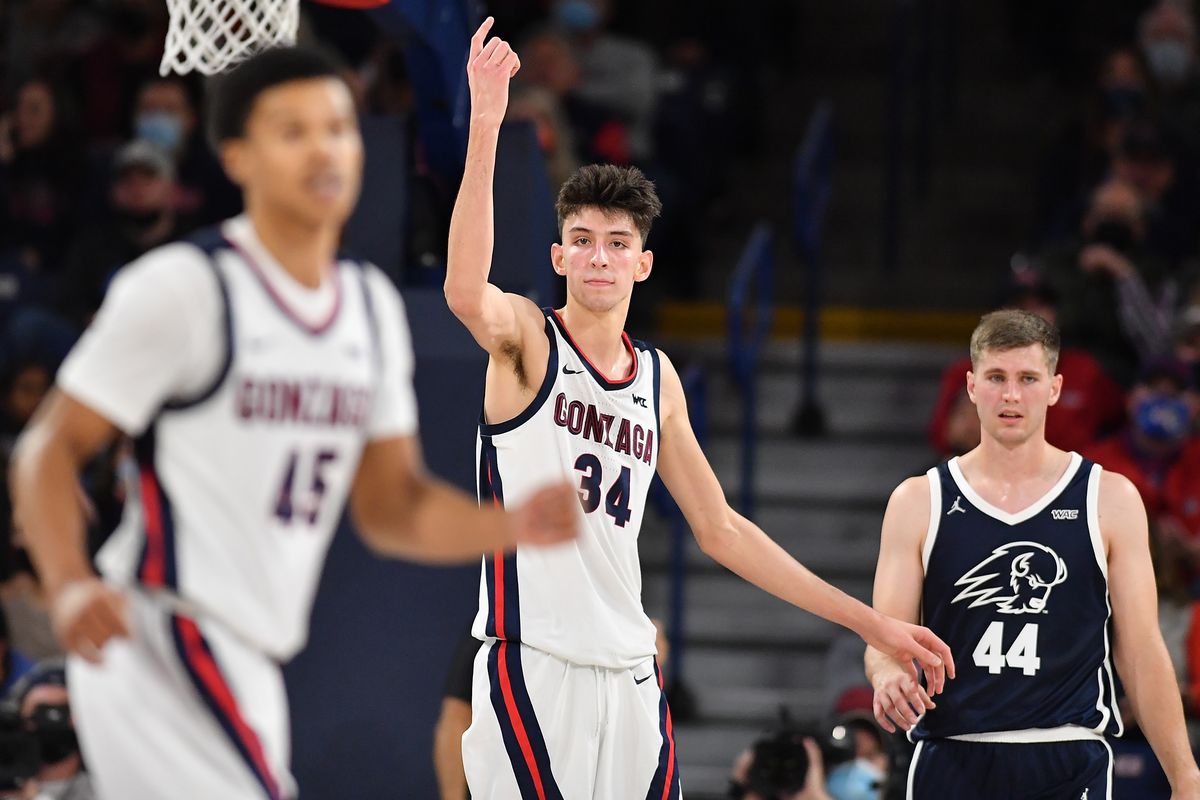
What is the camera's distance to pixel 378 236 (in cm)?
841

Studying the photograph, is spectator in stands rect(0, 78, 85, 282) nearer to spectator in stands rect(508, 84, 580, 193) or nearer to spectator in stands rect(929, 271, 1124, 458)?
spectator in stands rect(508, 84, 580, 193)

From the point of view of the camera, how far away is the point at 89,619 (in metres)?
3.51

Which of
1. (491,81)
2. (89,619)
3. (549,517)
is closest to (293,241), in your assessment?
(549,517)

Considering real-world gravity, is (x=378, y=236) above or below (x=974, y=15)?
below

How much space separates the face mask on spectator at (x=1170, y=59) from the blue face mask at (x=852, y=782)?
6.74 meters

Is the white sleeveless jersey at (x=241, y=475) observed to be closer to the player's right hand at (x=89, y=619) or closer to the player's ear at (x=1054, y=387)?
the player's right hand at (x=89, y=619)

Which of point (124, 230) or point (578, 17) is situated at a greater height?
point (578, 17)

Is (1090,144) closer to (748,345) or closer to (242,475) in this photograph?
(748,345)

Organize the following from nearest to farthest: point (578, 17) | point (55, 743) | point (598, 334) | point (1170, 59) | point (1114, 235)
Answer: point (598, 334)
point (55, 743)
point (1114, 235)
point (1170, 59)
point (578, 17)

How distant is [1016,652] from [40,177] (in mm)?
8197

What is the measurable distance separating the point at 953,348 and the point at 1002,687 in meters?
6.99

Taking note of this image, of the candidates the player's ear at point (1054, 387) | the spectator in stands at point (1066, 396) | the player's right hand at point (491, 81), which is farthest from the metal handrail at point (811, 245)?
the player's right hand at point (491, 81)

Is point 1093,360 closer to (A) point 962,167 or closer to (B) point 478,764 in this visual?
(A) point 962,167

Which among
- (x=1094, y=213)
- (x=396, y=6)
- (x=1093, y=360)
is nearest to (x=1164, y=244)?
(x=1094, y=213)
